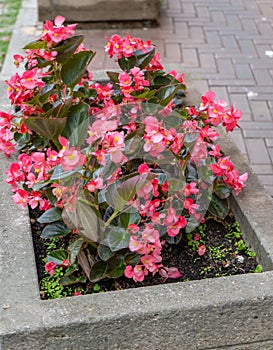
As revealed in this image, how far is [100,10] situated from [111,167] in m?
3.88

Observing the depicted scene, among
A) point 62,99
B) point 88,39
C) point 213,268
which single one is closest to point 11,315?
point 213,268

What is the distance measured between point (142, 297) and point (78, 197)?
369 millimetres

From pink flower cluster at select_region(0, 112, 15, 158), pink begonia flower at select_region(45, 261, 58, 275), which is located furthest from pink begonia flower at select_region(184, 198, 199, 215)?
pink flower cluster at select_region(0, 112, 15, 158)

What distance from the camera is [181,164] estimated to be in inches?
87.2

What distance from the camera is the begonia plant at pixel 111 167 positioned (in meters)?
2.00

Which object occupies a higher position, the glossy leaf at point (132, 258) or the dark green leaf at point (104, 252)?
the dark green leaf at point (104, 252)

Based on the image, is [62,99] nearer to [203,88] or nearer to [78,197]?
[78,197]

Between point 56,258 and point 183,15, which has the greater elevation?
point 56,258

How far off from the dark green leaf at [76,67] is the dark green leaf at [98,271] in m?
0.72

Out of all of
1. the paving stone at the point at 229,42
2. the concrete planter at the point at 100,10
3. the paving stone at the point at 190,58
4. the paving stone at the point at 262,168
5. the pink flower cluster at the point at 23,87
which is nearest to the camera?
the pink flower cluster at the point at 23,87

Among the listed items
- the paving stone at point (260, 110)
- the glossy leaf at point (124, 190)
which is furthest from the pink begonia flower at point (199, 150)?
the paving stone at point (260, 110)

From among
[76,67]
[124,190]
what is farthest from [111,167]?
[76,67]

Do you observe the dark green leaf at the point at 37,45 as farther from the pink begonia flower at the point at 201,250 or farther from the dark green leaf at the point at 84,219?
the pink begonia flower at the point at 201,250

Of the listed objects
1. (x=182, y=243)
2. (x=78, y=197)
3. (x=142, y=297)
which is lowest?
(x=182, y=243)
